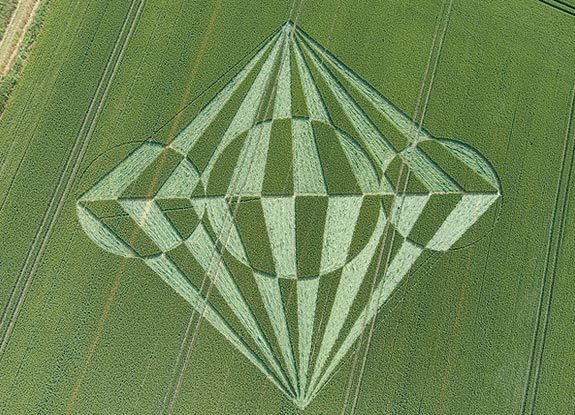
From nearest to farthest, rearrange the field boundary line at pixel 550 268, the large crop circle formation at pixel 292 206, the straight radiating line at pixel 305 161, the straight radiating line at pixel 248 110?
the field boundary line at pixel 550 268
the large crop circle formation at pixel 292 206
the straight radiating line at pixel 305 161
the straight radiating line at pixel 248 110

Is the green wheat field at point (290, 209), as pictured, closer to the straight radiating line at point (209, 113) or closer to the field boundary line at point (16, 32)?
the straight radiating line at point (209, 113)

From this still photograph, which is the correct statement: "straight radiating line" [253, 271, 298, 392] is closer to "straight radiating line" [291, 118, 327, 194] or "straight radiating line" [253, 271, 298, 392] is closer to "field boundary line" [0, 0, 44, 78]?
"straight radiating line" [291, 118, 327, 194]

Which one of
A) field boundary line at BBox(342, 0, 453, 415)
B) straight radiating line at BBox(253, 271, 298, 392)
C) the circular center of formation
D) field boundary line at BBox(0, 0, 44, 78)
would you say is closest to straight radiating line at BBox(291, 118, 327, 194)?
the circular center of formation

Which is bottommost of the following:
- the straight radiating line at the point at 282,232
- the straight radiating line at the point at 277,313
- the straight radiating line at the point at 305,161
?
the straight radiating line at the point at 277,313

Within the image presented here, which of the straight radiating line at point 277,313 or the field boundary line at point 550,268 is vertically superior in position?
the field boundary line at point 550,268

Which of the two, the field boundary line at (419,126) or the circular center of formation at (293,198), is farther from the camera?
the circular center of formation at (293,198)

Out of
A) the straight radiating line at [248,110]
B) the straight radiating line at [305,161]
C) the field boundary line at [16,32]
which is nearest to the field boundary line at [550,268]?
the straight radiating line at [305,161]
